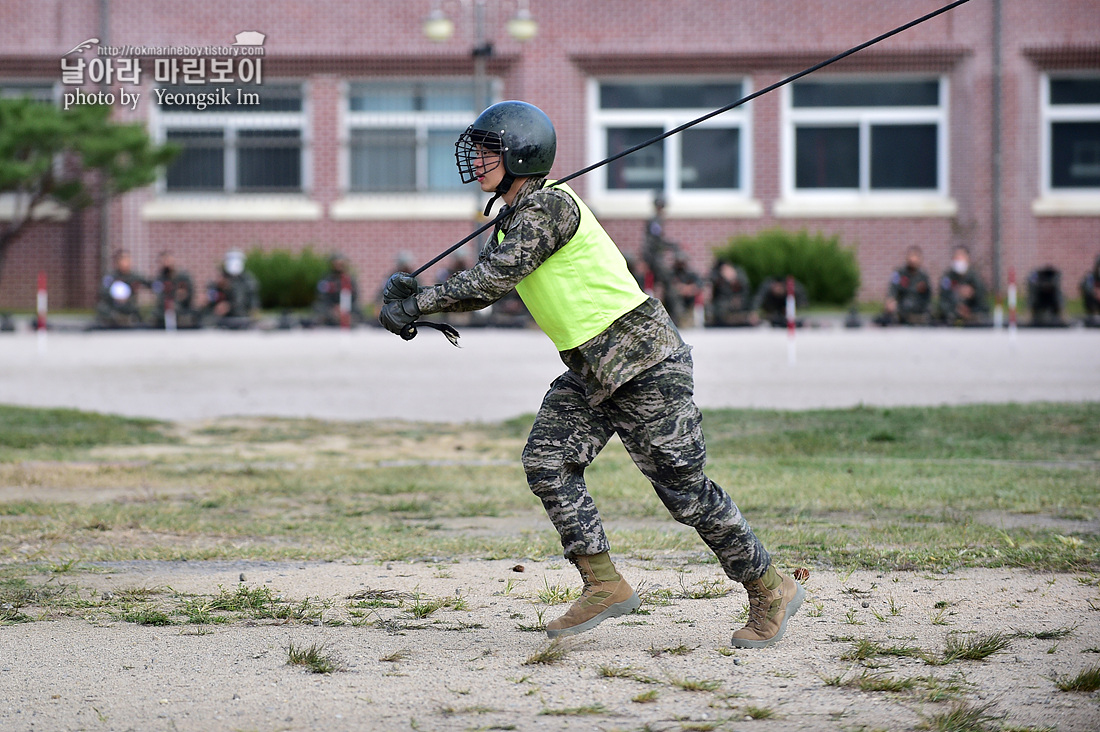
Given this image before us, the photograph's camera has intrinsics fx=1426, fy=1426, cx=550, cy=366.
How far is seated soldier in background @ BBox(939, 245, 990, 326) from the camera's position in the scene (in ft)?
75.3

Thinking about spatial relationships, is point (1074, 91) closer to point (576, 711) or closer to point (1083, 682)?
point (1083, 682)

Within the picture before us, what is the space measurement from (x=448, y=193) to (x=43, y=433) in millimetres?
19749

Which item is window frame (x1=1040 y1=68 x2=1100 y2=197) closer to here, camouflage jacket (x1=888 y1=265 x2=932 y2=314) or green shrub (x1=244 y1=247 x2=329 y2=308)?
camouflage jacket (x1=888 y1=265 x2=932 y2=314)

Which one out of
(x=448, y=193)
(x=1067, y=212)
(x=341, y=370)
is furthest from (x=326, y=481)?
(x=1067, y=212)

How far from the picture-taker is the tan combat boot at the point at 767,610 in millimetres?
4695

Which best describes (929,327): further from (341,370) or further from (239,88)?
(239,88)

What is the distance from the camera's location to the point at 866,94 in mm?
29922

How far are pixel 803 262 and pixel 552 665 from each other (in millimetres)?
23426

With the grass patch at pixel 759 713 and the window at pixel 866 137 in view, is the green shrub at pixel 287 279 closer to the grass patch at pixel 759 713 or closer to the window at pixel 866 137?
the window at pixel 866 137

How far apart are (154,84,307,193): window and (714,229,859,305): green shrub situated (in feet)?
30.5

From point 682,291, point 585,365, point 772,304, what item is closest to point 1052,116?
point 772,304

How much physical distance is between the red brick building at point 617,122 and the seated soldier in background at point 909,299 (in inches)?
→ 231

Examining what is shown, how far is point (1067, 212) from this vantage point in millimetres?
29359

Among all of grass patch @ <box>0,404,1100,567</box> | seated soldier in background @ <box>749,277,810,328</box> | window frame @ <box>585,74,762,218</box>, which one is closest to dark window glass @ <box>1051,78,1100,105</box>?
window frame @ <box>585,74,762,218</box>
